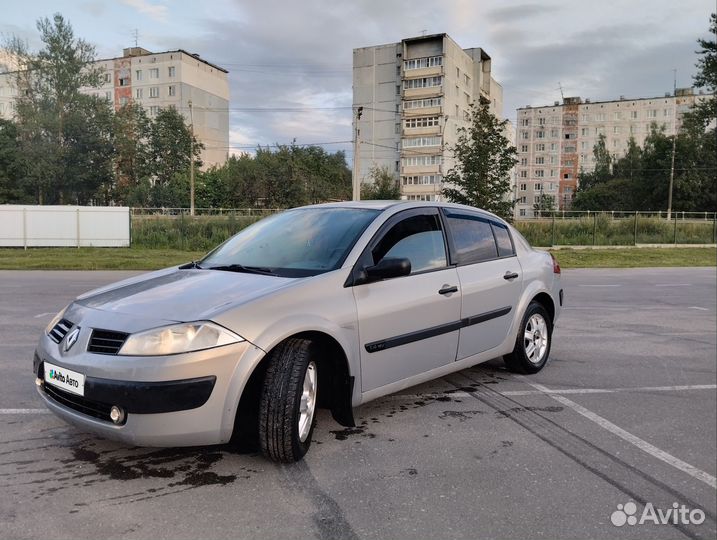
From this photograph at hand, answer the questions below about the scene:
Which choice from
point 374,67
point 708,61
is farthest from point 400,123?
point 708,61

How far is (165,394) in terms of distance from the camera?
117 inches

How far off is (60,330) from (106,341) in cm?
57

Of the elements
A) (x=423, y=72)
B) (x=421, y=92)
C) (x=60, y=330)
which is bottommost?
(x=60, y=330)

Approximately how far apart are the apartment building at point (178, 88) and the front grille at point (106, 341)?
7886cm

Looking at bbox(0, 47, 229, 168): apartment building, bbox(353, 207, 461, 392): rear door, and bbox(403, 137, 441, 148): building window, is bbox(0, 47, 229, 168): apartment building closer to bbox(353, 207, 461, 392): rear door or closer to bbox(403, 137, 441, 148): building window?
bbox(403, 137, 441, 148): building window

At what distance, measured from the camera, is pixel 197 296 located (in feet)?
11.1

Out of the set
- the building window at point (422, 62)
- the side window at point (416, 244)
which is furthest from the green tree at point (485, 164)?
the building window at point (422, 62)

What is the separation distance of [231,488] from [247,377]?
0.59 m

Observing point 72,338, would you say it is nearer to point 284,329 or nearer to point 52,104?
point 284,329

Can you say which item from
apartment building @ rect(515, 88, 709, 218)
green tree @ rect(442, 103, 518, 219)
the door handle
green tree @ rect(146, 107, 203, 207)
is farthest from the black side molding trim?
apartment building @ rect(515, 88, 709, 218)

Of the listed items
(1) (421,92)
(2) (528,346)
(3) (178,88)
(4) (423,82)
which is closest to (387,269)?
(2) (528,346)

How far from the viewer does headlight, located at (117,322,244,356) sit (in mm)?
3008

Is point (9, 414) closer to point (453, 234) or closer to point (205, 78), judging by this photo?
point (453, 234)

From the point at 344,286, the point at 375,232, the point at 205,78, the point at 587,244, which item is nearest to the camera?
the point at 344,286
